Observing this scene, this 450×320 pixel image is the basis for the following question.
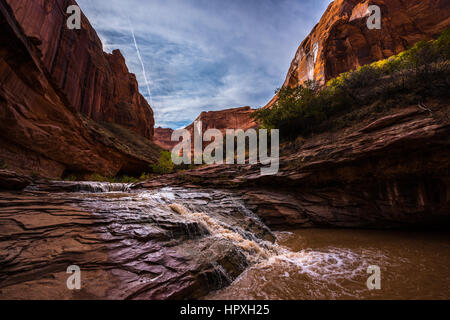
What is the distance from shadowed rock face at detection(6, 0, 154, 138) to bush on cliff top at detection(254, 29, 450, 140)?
15.8 meters

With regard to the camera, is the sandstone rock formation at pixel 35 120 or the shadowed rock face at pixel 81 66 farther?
the shadowed rock face at pixel 81 66

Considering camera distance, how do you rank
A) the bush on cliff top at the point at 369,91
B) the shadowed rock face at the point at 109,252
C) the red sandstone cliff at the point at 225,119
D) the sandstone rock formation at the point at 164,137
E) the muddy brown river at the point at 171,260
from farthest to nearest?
the sandstone rock formation at the point at 164,137, the red sandstone cliff at the point at 225,119, the bush on cliff top at the point at 369,91, the muddy brown river at the point at 171,260, the shadowed rock face at the point at 109,252

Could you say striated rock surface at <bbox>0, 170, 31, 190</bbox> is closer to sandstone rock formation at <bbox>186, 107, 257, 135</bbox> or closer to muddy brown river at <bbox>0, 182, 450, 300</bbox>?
muddy brown river at <bbox>0, 182, 450, 300</bbox>

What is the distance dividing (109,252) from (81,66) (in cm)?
3035

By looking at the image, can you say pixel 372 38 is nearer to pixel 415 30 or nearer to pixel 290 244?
pixel 415 30

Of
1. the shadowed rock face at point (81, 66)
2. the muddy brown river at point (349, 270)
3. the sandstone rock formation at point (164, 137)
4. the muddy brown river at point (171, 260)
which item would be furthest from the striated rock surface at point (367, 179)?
the sandstone rock formation at point (164, 137)

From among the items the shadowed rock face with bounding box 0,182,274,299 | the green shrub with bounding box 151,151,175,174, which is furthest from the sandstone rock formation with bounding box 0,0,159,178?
the shadowed rock face with bounding box 0,182,274,299

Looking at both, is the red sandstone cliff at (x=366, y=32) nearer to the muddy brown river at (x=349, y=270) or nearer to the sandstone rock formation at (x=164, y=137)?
the muddy brown river at (x=349, y=270)

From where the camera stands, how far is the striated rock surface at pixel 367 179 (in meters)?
6.29

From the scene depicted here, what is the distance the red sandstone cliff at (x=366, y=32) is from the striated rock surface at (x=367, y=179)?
18.8 m

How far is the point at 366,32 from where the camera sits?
21.2 m

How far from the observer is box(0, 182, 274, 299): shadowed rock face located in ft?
8.14

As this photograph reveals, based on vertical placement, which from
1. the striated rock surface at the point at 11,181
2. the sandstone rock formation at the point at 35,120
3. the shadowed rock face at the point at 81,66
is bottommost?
the striated rock surface at the point at 11,181

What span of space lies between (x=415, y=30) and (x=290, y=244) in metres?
29.8
